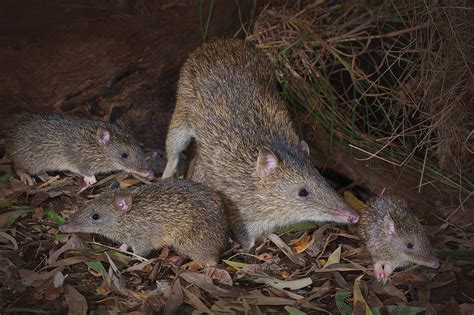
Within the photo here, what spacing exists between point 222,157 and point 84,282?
6.07 ft

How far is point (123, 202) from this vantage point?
6.15 meters

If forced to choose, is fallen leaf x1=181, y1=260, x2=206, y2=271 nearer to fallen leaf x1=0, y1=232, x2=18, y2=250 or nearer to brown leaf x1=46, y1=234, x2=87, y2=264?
brown leaf x1=46, y1=234, x2=87, y2=264

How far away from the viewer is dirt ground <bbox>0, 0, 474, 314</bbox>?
5.49 metres

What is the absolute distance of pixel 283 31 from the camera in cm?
815

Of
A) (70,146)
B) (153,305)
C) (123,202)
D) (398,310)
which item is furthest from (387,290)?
(70,146)

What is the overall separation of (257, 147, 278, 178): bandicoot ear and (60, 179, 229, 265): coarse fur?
48cm

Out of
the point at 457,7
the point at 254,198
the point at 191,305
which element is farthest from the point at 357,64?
the point at 191,305

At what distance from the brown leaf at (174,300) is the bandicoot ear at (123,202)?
94 cm

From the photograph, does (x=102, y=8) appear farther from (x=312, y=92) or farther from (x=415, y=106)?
(x=415, y=106)

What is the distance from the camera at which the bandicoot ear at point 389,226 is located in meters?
6.03

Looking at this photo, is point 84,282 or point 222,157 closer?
point 84,282

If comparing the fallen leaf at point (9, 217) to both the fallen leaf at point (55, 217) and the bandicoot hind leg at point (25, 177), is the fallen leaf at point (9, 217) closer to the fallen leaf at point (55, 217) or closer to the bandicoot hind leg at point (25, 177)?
the fallen leaf at point (55, 217)

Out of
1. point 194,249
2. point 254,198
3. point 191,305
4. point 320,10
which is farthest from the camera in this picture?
point 320,10

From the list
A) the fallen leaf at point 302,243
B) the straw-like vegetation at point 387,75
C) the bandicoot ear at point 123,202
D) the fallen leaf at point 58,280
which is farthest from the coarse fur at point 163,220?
the straw-like vegetation at point 387,75
